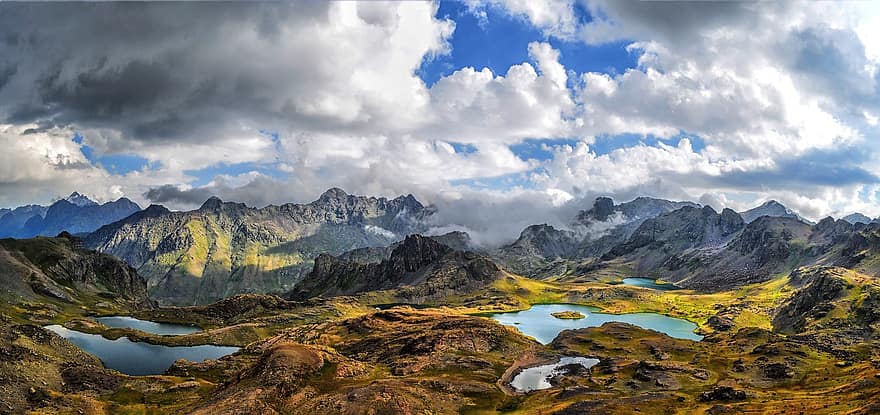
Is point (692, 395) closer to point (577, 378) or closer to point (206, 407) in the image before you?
point (577, 378)

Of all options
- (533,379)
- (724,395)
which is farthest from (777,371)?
(533,379)

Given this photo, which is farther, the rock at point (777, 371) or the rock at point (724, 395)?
the rock at point (777, 371)

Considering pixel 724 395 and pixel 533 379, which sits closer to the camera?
pixel 724 395

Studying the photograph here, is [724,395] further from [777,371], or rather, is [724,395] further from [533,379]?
[533,379]

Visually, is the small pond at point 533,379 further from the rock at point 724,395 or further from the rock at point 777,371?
the rock at point 777,371

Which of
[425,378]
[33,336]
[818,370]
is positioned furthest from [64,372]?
[818,370]

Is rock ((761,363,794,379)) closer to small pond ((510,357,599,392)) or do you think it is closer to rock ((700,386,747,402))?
rock ((700,386,747,402))

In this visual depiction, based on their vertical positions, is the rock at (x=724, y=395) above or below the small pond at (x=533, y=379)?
above

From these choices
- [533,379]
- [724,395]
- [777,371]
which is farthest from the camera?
[533,379]

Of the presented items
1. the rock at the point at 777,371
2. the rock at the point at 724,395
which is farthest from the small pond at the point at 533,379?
the rock at the point at 777,371

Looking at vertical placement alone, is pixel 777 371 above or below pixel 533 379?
above

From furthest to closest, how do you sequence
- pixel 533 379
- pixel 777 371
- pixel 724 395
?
1. pixel 533 379
2. pixel 777 371
3. pixel 724 395

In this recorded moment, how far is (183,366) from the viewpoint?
649 ft

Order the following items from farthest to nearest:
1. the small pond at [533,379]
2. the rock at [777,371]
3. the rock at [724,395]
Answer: the small pond at [533,379], the rock at [777,371], the rock at [724,395]
